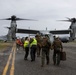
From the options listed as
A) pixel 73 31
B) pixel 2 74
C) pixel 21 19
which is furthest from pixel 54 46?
pixel 21 19

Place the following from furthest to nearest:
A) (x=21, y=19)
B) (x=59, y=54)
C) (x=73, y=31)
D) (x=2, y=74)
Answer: (x=21, y=19), (x=73, y=31), (x=59, y=54), (x=2, y=74)

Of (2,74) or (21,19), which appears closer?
(2,74)

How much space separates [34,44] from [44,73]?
7.23 meters

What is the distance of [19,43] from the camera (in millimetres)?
35719

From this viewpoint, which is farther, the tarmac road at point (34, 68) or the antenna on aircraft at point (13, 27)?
the antenna on aircraft at point (13, 27)

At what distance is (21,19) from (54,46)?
67847mm

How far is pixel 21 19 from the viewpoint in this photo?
83.8 m

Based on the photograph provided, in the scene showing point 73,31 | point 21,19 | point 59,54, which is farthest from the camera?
point 21,19

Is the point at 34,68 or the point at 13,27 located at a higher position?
the point at 13,27

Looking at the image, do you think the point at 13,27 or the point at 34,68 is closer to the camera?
the point at 34,68

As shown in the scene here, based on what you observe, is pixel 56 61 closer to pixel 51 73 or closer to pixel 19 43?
pixel 51 73

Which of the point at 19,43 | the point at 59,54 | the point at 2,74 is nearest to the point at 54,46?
the point at 59,54

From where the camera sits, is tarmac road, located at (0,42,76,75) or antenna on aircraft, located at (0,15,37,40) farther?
antenna on aircraft, located at (0,15,37,40)

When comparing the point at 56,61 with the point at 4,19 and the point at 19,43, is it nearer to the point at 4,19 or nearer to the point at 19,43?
the point at 19,43
